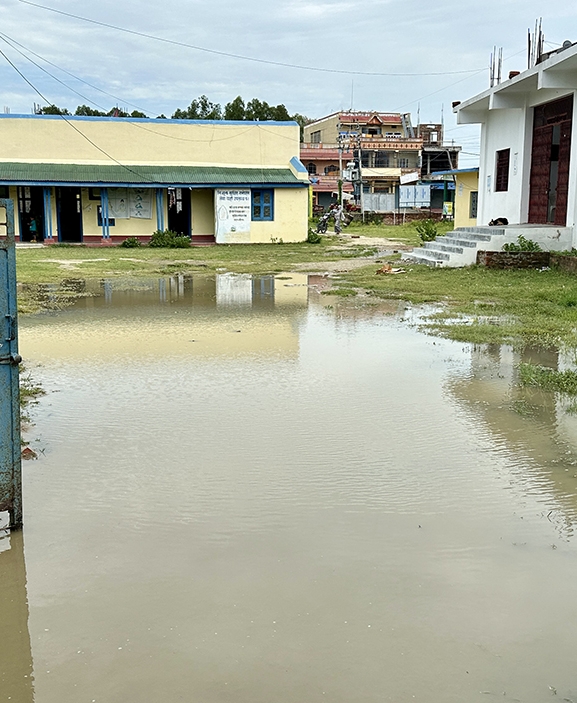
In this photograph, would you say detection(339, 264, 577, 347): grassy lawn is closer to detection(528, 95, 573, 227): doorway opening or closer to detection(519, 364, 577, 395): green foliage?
detection(519, 364, 577, 395): green foliage

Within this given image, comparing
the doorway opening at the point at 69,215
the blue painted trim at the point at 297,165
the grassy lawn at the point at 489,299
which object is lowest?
the grassy lawn at the point at 489,299

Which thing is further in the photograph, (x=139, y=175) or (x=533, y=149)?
(x=139, y=175)

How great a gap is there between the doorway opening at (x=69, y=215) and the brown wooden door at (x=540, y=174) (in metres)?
19.7

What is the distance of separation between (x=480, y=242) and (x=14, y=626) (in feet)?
55.8

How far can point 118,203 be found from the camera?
32250mm

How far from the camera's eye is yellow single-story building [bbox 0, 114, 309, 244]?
31000 mm

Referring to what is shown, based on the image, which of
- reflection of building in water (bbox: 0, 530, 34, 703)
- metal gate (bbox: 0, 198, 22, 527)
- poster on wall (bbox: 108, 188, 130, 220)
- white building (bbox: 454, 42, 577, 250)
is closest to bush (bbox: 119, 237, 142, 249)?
poster on wall (bbox: 108, 188, 130, 220)

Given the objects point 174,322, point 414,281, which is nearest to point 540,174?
point 414,281

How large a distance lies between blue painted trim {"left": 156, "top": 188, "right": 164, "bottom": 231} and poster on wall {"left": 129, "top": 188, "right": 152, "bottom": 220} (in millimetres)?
378

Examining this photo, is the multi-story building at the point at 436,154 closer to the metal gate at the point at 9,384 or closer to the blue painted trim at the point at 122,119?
the blue painted trim at the point at 122,119

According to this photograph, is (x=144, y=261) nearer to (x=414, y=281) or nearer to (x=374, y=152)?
(x=414, y=281)

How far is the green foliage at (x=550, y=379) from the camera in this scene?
301 inches

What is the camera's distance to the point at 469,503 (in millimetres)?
4859

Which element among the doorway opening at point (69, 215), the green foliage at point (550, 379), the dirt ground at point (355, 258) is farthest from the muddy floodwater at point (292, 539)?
the doorway opening at point (69, 215)
